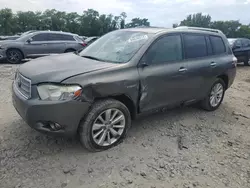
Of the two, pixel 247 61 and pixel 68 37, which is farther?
pixel 247 61

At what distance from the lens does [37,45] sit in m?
10.6

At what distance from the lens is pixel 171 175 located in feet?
9.93

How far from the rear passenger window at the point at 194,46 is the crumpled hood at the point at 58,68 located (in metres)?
1.60

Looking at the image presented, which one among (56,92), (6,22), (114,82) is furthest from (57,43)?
(6,22)

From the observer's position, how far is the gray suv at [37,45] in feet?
33.5

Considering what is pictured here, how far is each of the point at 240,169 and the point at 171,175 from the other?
0.98 m

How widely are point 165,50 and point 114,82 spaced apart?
1.20 m

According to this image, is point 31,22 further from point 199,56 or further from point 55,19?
point 199,56

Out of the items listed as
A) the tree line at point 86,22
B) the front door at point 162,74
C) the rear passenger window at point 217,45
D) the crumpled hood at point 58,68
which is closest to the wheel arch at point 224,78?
the rear passenger window at point 217,45

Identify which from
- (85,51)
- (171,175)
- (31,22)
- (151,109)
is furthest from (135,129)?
(31,22)

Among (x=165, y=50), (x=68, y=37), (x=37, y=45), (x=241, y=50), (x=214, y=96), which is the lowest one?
(x=214, y=96)

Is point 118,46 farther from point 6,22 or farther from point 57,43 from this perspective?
point 6,22

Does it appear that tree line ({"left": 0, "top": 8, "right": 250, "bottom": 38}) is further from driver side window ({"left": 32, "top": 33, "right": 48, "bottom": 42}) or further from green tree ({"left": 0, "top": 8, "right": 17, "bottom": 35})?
driver side window ({"left": 32, "top": 33, "right": 48, "bottom": 42})

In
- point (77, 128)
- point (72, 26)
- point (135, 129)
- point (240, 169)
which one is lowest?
point (240, 169)
